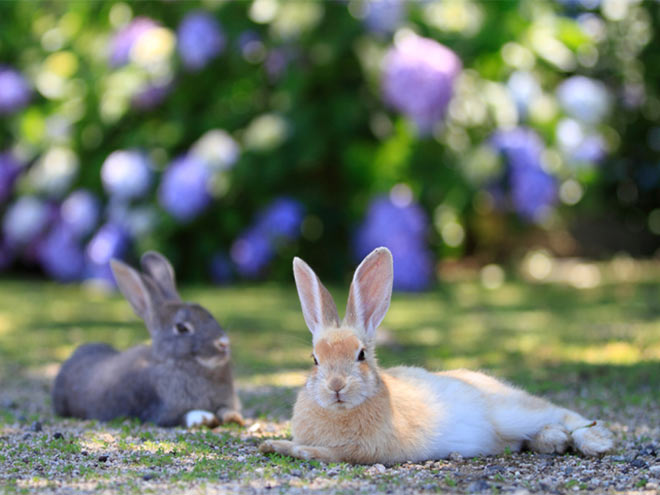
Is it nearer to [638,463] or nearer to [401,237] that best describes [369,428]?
[638,463]

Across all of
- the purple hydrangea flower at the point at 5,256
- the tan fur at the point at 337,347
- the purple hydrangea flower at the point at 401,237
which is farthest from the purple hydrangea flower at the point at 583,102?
the tan fur at the point at 337,347

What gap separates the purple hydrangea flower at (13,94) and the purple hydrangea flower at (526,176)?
4.93 meters

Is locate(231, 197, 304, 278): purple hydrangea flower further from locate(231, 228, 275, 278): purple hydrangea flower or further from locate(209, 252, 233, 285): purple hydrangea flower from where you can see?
locate(209, 252, 233, 285): purple hydrangea flower

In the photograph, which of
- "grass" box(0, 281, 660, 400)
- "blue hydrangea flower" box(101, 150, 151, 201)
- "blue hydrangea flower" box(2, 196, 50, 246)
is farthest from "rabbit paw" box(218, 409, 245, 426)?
"blue hydrangea flower" box(2, 196, 50, 246)

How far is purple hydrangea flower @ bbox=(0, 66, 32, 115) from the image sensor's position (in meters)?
10.1

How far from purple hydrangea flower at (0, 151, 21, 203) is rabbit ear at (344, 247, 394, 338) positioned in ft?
24.8

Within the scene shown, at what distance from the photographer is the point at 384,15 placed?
28.5ft

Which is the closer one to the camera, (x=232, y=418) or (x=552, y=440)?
(x=552, y=440)

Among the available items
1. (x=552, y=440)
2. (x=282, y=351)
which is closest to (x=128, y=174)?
(x=282, y=351)

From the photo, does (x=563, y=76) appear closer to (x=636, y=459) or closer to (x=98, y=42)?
(x=98, y=42)

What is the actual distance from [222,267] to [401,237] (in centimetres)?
173

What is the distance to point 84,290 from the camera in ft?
29.7

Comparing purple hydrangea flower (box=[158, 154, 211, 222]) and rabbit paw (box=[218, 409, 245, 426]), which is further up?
purple hydrangea flower (box=[158, 154, 211, 222])

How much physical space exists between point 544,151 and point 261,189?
256 centimetres
